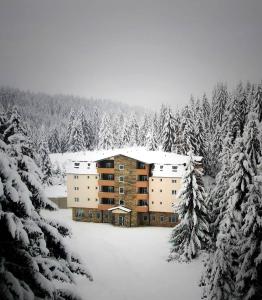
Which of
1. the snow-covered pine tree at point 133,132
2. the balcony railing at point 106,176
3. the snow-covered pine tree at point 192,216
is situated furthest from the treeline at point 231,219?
the snow-covered pine tree at point 133,132

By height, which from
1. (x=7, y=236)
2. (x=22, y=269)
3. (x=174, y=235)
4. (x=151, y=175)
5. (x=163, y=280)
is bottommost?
(x=163, y=280)

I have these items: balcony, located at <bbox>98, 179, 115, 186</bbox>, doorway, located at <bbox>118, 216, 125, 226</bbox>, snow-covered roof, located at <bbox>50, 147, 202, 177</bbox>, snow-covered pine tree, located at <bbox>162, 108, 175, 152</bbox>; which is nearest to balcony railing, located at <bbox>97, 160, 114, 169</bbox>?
snow-covered roof, located at <bbox>50, 147, 202, 177</bbox>

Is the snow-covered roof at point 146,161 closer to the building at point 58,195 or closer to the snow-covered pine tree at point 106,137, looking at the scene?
the building at point 58,195

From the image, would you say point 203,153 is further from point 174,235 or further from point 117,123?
point 117,123

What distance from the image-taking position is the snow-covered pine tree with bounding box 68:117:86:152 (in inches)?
3502

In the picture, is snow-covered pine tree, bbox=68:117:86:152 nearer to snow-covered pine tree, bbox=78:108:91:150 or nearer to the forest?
snow-covered pine tree, bbox=78:108:91:150

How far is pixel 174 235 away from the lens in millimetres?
35875

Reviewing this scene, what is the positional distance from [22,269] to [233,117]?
50109 millimetres

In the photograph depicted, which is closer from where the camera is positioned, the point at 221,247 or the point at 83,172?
the point at 221,247

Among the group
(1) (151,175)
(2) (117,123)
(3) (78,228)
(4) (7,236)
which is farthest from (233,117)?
(2) (117,123)

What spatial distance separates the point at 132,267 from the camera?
3225 cm

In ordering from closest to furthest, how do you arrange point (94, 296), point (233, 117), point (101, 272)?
point (94, 296), point (101, 272), point (233, 117)

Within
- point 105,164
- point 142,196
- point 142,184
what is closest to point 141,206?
point 142,196

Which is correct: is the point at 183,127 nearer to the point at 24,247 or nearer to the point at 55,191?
the point at 55,191
